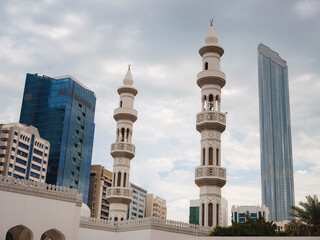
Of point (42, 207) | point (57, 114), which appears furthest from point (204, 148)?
point (57, 114)

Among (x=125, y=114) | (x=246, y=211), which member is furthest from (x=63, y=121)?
(x=246, y=211)

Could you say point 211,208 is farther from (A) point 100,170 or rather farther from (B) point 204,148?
(A) point 100,170

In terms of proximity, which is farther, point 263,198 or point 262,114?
point 262,114

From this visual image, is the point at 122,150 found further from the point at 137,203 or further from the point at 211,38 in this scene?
the point at 137,203

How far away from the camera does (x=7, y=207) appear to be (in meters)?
22.1

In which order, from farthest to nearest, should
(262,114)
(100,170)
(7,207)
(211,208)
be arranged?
(262,114) → (100,170) → (211,208) → (7,207)

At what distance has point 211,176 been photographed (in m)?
28.6

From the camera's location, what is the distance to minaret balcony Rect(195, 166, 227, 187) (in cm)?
2863

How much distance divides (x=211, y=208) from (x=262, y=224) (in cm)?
494

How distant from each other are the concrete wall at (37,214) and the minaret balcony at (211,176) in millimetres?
8739

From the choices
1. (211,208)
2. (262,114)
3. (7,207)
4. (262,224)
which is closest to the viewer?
(7,207)

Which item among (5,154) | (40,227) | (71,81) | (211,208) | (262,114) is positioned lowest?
(40,227)

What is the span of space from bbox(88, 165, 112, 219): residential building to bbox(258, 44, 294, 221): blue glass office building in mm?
92638

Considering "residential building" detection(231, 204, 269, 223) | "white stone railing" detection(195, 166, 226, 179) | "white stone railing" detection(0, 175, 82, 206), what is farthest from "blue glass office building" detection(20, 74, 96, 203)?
"white stone railing" detection(0, 175, 82, 206)
